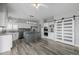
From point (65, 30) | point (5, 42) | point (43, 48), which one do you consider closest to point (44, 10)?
point (65, 30)

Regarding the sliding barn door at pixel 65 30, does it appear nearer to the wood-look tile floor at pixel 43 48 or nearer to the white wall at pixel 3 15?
the wood-look tile floor at pixel 43 48

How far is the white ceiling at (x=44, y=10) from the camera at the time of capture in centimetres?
205

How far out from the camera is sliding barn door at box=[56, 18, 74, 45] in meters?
2.23

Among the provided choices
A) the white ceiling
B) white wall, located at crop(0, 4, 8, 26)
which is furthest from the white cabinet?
the white ceiling

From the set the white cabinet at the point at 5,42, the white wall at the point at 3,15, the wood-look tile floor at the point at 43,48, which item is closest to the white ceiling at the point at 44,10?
the white wall at the point at 3,15

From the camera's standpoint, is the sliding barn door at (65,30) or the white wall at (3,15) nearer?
the white wall at (3,15)

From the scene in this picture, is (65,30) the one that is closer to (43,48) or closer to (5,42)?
(43,48)

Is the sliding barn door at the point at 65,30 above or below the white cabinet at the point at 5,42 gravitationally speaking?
above

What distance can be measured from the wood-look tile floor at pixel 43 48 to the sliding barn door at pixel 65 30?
0.17 m

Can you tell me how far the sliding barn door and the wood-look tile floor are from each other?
0.57ft

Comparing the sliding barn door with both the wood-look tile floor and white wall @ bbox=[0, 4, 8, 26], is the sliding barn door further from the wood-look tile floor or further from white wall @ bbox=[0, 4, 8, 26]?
white wall @ bbox=[0, 4, 8, 26]

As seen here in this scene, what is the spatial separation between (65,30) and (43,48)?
0.88 m

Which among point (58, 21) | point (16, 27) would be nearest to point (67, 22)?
point (58, 21)

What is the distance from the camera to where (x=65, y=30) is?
228 centimetres
